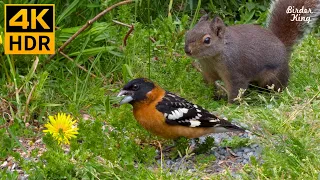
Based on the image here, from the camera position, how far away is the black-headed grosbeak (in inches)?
191

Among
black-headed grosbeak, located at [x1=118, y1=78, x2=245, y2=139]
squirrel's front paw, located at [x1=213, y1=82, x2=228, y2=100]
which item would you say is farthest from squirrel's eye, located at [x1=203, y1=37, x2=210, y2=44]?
black-headed grosbeak, located at [x1=118, y1=78, x2=245, y2=139]

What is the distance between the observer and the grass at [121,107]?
4457mm

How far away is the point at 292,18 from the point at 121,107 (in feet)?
8.75

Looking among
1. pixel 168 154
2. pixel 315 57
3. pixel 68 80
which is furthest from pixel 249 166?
pixel 315 57

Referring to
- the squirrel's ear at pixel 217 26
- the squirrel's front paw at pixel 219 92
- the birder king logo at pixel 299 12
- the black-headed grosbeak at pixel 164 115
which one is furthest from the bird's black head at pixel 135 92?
the birder king logo at pixel 299 12

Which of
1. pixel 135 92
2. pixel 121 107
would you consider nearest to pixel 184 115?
pixel 135 92

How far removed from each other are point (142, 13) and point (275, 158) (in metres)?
3.64

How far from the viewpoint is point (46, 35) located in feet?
19.9

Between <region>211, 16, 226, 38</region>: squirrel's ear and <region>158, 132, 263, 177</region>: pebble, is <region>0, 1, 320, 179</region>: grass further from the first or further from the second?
<region>211, 16, 226, 38</region>: squirrel's ear

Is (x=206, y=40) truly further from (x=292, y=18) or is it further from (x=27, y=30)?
(x=27, y=30)

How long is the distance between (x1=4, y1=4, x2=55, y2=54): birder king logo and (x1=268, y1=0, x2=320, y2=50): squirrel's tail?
88.6 inches

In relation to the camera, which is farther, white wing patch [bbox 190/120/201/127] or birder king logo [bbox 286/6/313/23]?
birder king logo [bbox 286/6/313/23]

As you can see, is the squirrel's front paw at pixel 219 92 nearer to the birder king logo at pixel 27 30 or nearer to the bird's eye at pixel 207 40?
the bird's eye at pixel 207 40

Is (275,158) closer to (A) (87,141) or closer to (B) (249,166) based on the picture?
(B) (249,166)
